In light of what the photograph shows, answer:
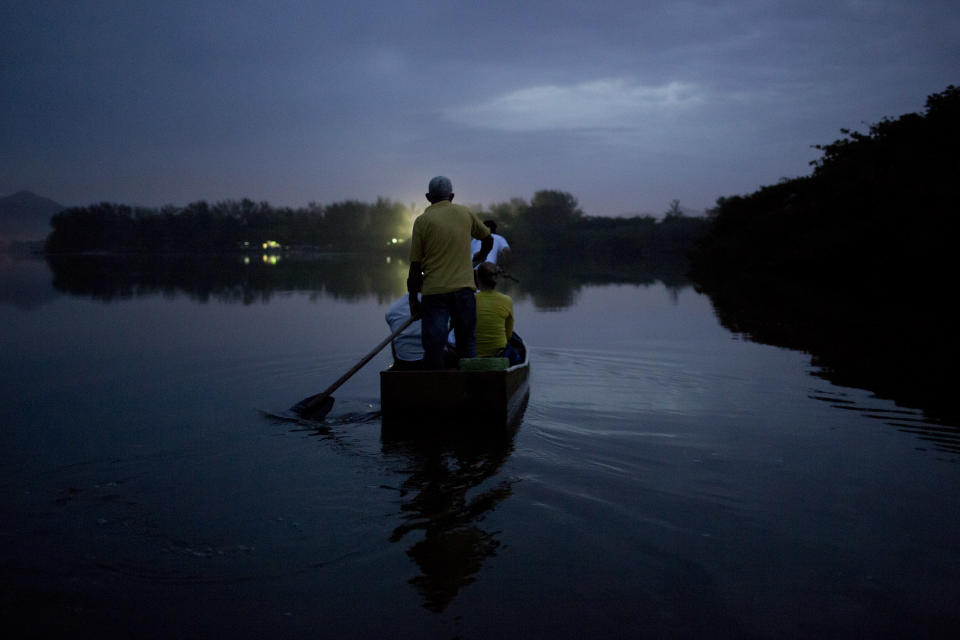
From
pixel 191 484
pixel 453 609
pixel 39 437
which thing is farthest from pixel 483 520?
pixel 39 437

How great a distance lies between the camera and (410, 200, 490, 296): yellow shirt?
257 inches

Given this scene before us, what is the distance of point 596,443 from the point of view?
5.61 metres

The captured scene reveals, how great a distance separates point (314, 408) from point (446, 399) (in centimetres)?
133

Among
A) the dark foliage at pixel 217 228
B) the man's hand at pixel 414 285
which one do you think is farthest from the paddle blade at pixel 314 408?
the dark foliage at pixel 217 228

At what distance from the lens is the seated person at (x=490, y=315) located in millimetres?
7105

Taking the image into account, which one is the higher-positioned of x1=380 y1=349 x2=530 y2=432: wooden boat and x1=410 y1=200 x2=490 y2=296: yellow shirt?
x1=410 y1=200 x2=490 y2=296: yellow shirt

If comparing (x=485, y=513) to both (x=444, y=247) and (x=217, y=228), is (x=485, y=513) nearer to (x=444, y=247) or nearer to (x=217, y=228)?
(x=444, y=247)

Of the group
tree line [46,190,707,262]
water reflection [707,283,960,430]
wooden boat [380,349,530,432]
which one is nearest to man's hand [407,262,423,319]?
wooden boat [380,349,530,432]

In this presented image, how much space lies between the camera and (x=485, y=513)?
4.11m

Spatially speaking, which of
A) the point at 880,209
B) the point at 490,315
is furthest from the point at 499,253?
the point at 880,209

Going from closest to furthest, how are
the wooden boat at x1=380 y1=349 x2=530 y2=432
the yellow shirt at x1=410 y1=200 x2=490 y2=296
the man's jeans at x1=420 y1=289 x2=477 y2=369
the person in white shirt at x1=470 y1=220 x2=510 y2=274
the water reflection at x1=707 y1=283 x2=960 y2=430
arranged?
the wooden boat at x1=380 y1=349 x2=530 y2=432
the yellow shirt at x1=410 y1=200 x2=490 y2=296
the man's jeans at x1=420 y1=289 x2=477 y2=369
the water reflection at x1=707 y1=283 x2=960 y2=430
the person in white shirt at x1=470 y1=220 x2=510 y2=274

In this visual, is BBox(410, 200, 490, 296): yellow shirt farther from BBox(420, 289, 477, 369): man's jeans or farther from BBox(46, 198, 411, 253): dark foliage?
BBox(46, 198, 411, 253): dark foliage

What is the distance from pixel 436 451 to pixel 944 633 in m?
3.32

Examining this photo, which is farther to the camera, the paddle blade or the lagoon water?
the paddle blade
